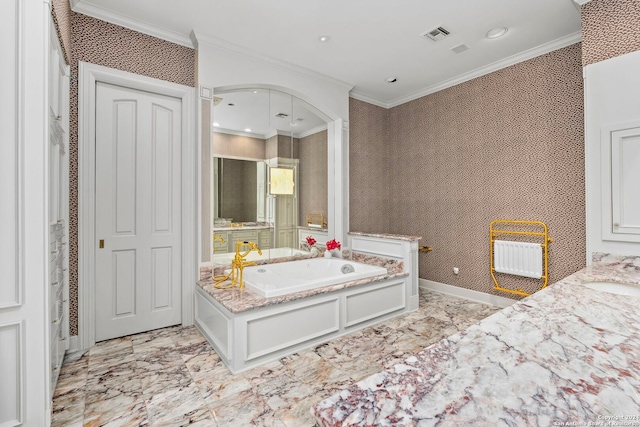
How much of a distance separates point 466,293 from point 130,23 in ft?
14.9

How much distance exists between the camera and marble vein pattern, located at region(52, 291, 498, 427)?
1.77m

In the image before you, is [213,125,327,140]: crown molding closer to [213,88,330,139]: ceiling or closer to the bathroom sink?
[213,88,330,139]: ceiling

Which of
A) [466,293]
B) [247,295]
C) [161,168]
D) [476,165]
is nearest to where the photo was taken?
[247,295]

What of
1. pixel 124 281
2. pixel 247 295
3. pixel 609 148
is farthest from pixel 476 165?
pixel 124 281

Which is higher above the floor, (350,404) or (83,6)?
(83,6)

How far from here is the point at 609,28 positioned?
86.4 inches

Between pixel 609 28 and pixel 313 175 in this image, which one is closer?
pixel 609 28

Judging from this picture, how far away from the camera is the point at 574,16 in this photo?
2.64m

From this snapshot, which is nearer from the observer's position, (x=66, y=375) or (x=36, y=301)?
(x=36, y=301)

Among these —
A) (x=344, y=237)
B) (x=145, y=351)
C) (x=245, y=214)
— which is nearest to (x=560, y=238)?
(x=344, y=237)

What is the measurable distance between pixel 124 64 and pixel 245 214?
1.76 m

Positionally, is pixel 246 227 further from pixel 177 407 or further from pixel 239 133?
pixel 177 407

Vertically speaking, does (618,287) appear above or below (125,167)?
below

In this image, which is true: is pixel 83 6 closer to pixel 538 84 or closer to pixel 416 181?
pixel 416 181
